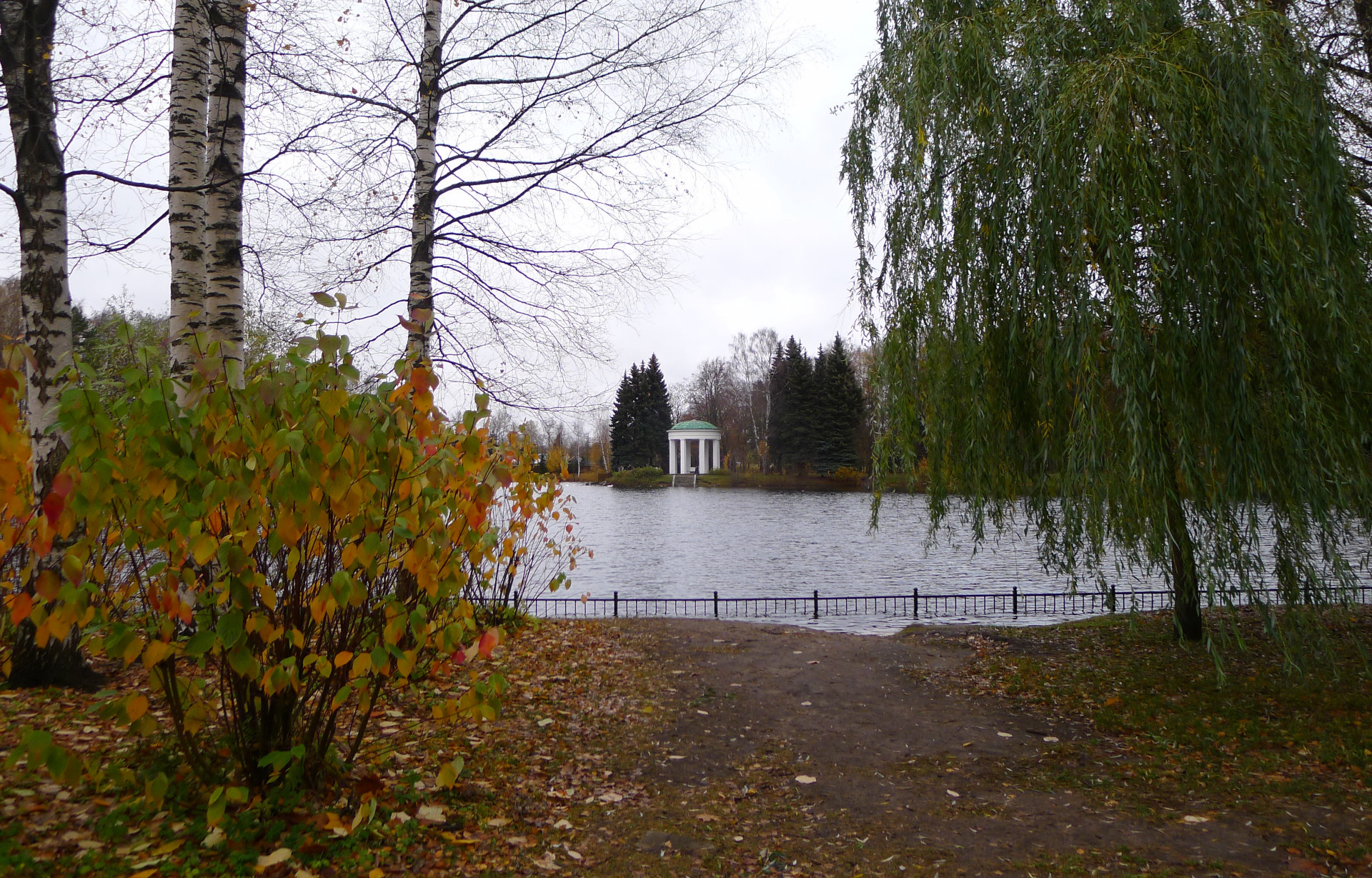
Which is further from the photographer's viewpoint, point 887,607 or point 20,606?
point 887,607

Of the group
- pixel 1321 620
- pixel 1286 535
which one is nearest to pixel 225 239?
pixel 1286 535

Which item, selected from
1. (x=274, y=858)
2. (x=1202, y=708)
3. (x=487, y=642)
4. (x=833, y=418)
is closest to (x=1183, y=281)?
(x=1202, y=708)

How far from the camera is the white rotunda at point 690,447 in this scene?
70.1 metres

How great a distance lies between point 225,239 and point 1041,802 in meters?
5.76

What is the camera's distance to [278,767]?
10.2 ft

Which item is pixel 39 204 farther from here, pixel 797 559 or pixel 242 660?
pixel 797 559

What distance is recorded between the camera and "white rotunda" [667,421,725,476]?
7012cm

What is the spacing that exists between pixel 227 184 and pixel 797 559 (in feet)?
64.4

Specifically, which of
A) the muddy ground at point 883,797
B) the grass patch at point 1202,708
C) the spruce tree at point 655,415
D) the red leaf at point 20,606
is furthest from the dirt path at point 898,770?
the spruce tree at point 655,415

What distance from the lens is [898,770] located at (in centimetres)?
480

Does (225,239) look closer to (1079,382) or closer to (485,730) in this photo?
(485,730)

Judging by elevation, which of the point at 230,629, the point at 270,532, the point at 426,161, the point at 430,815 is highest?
the point at 426,161

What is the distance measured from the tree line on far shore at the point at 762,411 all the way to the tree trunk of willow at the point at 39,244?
45.5m

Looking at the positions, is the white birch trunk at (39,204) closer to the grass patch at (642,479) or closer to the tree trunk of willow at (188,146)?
the tree trunk of willow at (188,146)
